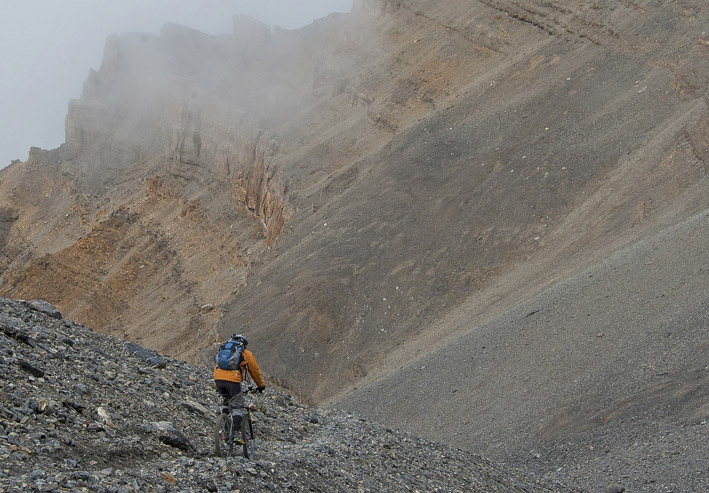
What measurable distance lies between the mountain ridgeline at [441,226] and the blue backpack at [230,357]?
8.16 metres

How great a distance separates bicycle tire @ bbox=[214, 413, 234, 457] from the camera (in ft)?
33.6

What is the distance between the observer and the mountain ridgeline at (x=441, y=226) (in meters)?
19.9

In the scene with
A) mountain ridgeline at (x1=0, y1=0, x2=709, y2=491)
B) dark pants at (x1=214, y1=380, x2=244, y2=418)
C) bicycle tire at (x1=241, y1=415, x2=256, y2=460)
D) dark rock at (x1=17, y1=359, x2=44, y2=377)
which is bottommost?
bicycle tire at (x1=241, y1=415, x2=256, y2=460)

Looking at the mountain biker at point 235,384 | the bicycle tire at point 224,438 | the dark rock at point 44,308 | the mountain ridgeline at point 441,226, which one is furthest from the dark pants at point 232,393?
the mountain ridgeline at point 441,226

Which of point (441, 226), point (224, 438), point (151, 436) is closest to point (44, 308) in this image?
point (151, 436)

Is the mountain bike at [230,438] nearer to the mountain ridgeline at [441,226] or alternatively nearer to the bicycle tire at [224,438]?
the bicycle tire at [224,438]

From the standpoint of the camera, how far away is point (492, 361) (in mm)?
22828

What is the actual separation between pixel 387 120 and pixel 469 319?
1857cm

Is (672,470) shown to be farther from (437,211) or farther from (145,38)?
(145,38)

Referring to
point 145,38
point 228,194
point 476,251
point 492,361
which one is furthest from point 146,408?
point 145,38

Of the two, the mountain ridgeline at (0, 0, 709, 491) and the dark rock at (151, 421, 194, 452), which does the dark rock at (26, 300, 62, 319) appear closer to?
the dark rock at (151, 421, 194, 452)

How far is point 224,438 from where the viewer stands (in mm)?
10273

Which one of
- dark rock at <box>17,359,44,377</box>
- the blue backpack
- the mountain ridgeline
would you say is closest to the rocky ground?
dark rock at <box>17,359,44,377</box>

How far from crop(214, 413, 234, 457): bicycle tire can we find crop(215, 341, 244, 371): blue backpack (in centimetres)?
60
